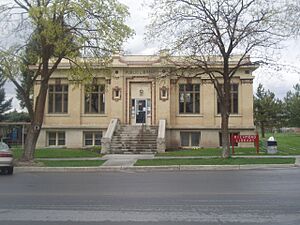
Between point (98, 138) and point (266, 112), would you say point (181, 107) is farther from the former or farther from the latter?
point (266, 112)

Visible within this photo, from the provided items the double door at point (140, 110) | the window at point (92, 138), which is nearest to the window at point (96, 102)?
the window at point (92, 138)

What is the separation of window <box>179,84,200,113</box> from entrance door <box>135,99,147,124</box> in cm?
297

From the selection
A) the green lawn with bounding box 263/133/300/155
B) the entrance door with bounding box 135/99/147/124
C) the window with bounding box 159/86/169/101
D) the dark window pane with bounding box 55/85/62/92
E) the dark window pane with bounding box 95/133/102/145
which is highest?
the dark window pane with bounding box 55/85/62/92

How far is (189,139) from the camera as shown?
1321 inches

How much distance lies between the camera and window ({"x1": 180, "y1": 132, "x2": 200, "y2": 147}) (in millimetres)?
33500

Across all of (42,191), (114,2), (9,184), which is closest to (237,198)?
(42,191)

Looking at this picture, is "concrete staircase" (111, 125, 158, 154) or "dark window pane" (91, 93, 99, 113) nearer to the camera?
"concrete staircase" (111, 125, 158, 154)

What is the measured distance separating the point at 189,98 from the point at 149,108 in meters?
3.41

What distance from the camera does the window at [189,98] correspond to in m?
33.9

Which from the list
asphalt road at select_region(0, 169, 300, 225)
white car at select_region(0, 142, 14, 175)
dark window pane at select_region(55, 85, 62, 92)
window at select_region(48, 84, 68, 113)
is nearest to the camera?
asphalt road at select_region(0, 169, 300, 225)

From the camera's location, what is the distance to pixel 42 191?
12016 mm

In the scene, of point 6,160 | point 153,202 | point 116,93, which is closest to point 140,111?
point 116,93

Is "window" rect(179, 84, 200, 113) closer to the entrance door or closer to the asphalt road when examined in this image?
the entrance door

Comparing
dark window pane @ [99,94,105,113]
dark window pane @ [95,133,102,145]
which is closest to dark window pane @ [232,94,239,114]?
dark window pane @ [99,94,105,113]
